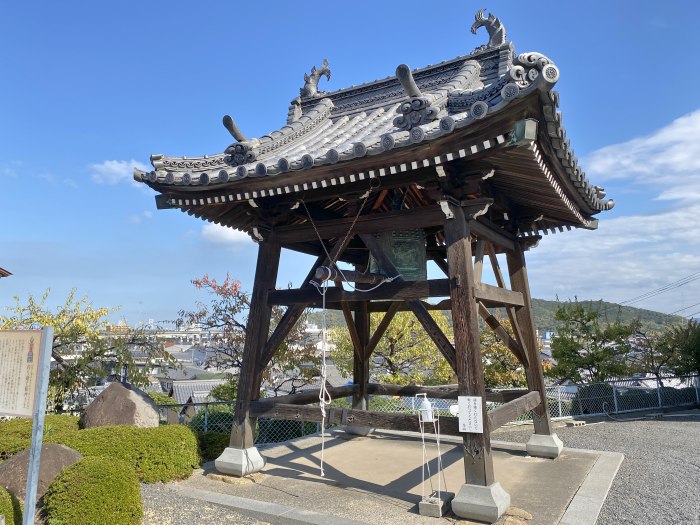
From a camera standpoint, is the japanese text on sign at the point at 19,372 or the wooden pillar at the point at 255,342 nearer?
the japanese text on sign at the point at 19,372

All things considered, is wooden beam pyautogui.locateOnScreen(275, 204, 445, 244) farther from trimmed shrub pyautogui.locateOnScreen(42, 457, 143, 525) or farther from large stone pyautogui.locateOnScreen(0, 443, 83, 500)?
large stone pyautogui.locateOnScreen(0, 443, 83, 500)

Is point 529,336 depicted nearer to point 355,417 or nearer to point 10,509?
point 355,417

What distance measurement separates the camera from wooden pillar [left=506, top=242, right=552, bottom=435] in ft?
23.7

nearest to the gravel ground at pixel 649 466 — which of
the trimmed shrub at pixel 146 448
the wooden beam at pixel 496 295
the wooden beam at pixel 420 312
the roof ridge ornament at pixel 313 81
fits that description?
the wooden beam at pixel 420 312

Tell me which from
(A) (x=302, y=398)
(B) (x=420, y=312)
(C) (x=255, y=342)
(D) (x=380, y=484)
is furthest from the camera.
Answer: (A) (x=302, y=398)

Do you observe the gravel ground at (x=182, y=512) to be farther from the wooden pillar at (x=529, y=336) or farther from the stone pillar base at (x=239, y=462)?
the wooden pillar at (x=529, y=336)

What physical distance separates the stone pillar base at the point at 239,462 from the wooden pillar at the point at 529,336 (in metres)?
4.25

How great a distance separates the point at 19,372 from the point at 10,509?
1256mm

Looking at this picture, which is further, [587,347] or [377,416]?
[587,347]

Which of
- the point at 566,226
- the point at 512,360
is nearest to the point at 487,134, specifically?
the point at 566,226

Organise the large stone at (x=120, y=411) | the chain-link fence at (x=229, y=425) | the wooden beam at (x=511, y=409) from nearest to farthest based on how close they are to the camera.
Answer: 1. the wooden beam at (x=511, y=409)
2. the large stone at (x=120, y=411)
3. the chain-link fence at (x=229, y=425)

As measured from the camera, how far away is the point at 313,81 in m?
9.09

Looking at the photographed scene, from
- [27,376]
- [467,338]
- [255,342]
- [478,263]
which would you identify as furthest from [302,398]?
[27,376]

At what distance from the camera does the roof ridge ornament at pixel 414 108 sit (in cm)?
489
